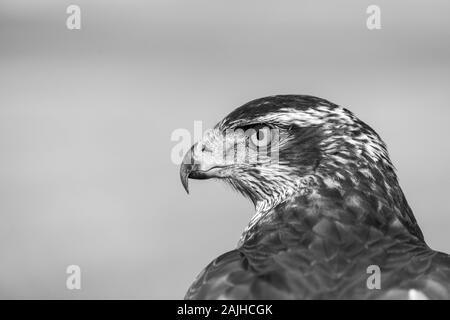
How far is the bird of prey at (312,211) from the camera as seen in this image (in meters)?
3.48

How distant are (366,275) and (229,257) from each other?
0.65 meters

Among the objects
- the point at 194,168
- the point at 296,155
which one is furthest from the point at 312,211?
the point at 194,168

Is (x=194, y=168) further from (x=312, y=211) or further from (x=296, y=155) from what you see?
(x=312, y=211)

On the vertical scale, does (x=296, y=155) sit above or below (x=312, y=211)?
above

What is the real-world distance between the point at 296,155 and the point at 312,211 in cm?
43

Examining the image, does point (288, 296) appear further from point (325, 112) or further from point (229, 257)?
point (325, 112)

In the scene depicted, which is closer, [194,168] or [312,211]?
[312,211]

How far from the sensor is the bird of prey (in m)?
3.48

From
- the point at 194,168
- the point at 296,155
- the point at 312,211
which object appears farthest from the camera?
the point at 194,168

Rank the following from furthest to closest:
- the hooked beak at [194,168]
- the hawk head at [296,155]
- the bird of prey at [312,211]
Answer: the hooked beak at [194,168], the hawk head at [296,155], the bird of prey at [312,211]

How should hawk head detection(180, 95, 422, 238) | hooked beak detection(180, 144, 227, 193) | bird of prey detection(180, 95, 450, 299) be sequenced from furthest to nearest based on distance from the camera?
1. hooked beak detection(180, 144, 227, 193)
2. hawk head detection(180, 95, 422, 238)
3. bird of prey detection(180, 95, 450, 299)

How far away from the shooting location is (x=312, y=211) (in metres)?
4.18

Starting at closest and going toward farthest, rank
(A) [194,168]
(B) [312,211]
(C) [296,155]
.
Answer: (B) [312,211], (C) [296,155], (A) [194,168]
